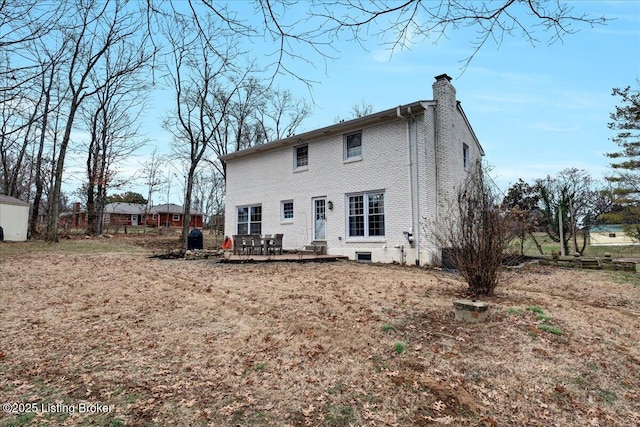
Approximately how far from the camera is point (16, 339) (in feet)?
14.3

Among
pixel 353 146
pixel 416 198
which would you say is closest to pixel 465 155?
pixel 416 198

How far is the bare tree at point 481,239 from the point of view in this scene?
19.3 feet

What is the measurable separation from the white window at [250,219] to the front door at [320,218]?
11.2 ft

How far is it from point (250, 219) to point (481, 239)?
501 inches

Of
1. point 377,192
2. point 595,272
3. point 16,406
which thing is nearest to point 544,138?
point 595,272

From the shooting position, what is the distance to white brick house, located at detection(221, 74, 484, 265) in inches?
460

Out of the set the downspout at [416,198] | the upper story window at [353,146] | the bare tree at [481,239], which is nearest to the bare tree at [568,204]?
Answer: the downspout at [416,198]

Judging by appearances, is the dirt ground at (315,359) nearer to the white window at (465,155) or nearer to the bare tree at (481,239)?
the bare tree at (481,239)

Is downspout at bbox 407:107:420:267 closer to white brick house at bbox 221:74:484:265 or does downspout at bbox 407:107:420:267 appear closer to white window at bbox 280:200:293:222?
white brick house at bbox 221:74:484:265

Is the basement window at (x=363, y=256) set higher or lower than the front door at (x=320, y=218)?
lower

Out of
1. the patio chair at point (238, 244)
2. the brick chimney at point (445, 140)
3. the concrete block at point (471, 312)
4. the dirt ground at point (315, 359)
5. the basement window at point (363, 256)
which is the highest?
the brick chimney at point (445, 140)

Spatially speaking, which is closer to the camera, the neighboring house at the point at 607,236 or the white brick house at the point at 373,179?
the white brick house at the point at 373,179

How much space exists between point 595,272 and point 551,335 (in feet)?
28.4

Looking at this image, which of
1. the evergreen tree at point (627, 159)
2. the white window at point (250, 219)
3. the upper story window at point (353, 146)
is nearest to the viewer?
the upper story window at point (353, 146)
